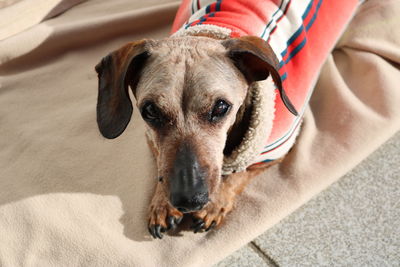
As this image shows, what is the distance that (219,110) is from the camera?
159 cm

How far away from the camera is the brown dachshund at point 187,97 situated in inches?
59.1

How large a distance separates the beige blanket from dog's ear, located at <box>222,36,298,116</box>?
1.77ft

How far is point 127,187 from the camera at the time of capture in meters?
2.08

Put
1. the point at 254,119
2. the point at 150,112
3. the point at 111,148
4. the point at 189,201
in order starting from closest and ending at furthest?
the point at 189,201 → the point at 150,112 → the point at 254,119 → the point at 111,148

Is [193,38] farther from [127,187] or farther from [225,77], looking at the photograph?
[127,187]

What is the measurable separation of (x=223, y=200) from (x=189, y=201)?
0.49 meters

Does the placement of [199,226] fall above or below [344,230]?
above

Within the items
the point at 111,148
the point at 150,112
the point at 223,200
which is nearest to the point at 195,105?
the point at 150,112

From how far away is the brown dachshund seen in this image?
1.50 m

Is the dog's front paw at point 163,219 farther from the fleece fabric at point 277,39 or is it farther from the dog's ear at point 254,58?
the dog's ear at point 254,58

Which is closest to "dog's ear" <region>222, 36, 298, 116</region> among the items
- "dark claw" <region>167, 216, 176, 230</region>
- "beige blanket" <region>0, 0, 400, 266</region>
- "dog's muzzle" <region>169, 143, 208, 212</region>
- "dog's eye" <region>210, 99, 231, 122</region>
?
"dog's eye" <region>210, 99, 231, 122</region>

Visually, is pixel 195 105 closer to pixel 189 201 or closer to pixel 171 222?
pixel 189 201

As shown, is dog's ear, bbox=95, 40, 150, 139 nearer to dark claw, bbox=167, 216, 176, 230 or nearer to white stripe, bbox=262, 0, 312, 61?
dark claw, bbox=167, 216, 176, 230

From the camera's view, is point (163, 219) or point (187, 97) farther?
point (163, 219)
